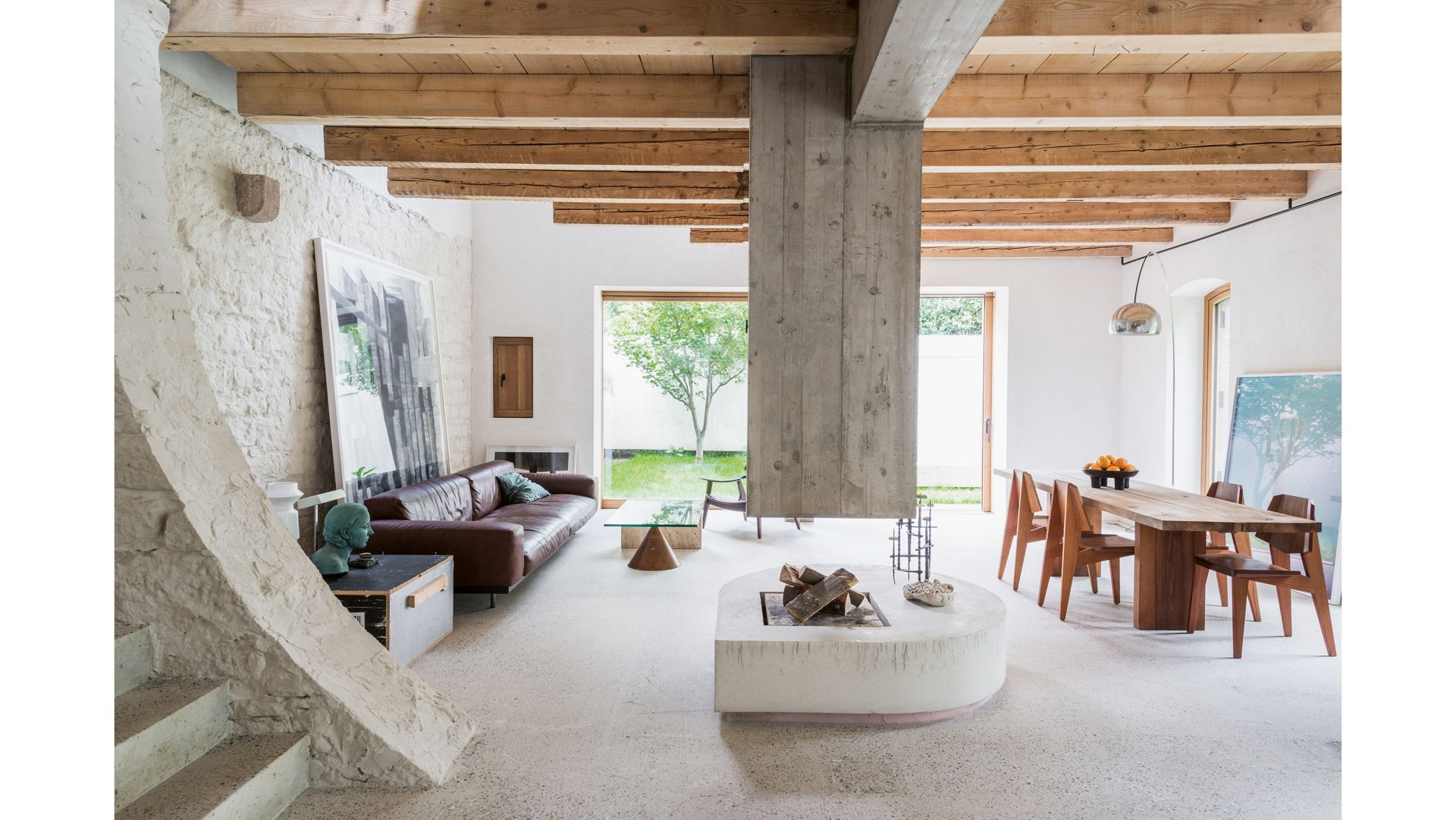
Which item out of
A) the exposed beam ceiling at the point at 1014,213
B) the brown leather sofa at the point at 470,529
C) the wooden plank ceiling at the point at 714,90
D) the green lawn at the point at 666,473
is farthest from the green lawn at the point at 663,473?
the wooden plank ceiling at the point at 714,90

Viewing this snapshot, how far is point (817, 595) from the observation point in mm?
3154

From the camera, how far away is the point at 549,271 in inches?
294

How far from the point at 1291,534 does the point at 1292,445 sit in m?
1.58

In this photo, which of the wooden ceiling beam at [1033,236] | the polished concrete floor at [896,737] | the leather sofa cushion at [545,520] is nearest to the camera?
the polished concrete floor at [896,737]

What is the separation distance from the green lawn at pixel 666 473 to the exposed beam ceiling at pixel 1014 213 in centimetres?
289

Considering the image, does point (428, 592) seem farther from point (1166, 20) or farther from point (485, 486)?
point (1166, 20)

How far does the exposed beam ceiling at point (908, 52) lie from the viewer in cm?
184

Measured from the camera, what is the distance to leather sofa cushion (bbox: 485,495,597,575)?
4.71 metres

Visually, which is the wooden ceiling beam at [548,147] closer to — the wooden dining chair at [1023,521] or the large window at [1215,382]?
the wooden dining chair at [1023,521]

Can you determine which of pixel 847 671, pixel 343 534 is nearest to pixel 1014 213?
pixel 847 671

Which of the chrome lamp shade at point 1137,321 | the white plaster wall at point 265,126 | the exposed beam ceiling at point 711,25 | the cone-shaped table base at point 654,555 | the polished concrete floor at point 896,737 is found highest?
the white plaster wall at point 265,126
